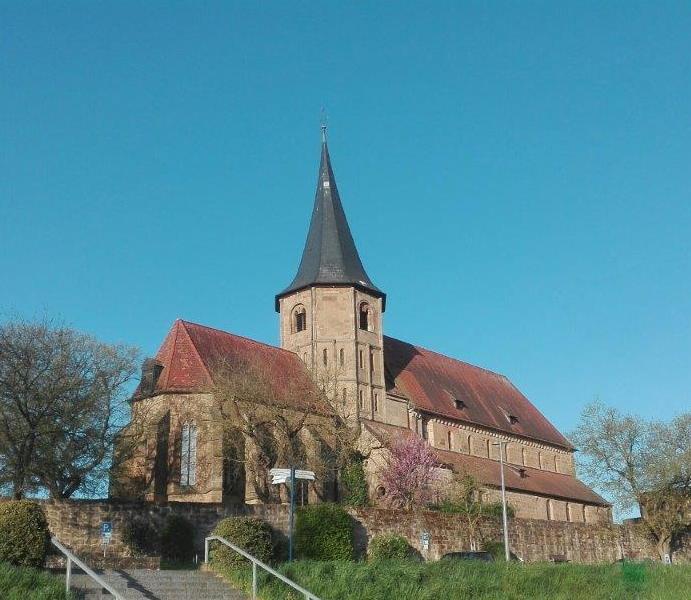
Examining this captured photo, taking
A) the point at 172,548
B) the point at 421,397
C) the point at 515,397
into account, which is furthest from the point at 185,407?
the point at 515,397

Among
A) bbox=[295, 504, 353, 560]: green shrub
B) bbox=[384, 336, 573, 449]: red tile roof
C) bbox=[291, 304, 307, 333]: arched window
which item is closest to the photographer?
bbox=[295, 504, 353, 560]: green shrub

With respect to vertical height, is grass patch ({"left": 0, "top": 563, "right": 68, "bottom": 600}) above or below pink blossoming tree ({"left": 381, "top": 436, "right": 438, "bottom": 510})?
below

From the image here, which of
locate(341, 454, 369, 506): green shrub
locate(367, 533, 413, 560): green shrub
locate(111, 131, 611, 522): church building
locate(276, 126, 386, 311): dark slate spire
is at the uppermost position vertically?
locate(276, 126, 386, 311): dark slate spire

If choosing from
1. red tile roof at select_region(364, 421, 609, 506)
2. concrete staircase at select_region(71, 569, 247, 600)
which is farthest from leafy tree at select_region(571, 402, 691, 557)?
concrete staircase at select_region(71, 569, 247, 600)

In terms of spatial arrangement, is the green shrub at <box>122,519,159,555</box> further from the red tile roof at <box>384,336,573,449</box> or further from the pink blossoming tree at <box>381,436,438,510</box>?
the red tile roof at <box>384,336,573,449</box>

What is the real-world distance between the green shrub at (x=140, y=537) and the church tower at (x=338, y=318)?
19.6m

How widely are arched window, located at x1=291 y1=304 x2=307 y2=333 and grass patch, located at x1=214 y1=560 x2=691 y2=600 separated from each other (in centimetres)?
3055

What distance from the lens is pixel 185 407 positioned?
42.8m

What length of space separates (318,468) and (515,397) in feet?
96.3

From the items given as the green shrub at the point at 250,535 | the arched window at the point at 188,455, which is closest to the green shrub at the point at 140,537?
the green shrub at the point at 250,535

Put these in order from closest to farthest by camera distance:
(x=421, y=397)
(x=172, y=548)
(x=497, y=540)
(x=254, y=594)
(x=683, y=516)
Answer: (x=254, y=594)
(x=172, y=548)
(x=497, y=540)
(x=683, y=516)
(x=421, y=397)

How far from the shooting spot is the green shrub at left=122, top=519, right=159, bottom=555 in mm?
30062

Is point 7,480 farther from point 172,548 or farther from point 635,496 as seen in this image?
point 635,496

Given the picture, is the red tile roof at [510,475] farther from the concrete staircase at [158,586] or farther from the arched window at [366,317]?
the concrete staircase at [158,586]
